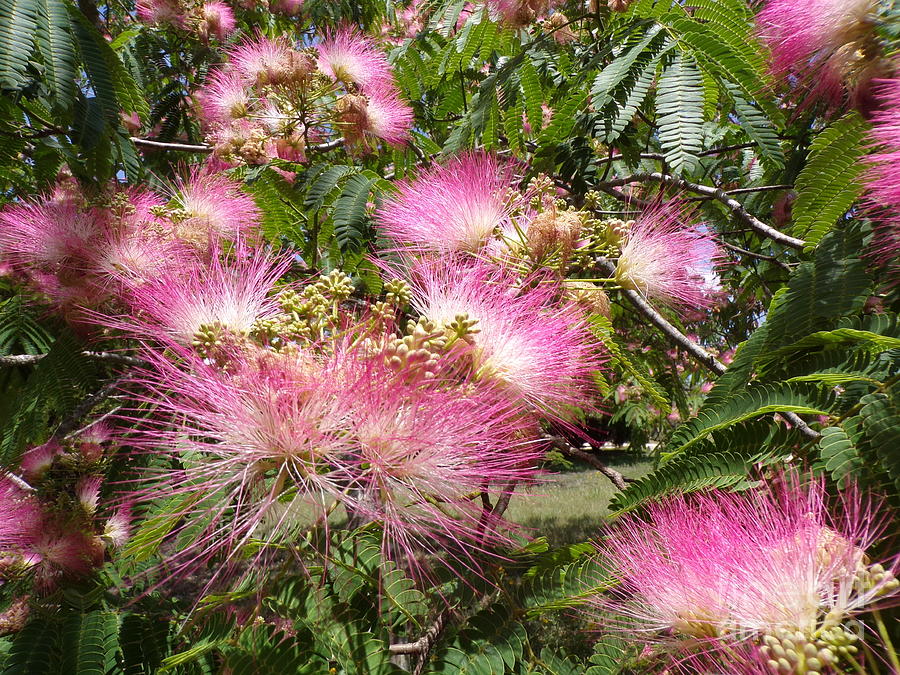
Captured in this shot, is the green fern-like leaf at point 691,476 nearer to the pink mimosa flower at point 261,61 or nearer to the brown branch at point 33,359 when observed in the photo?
the brown branch at point 33,359

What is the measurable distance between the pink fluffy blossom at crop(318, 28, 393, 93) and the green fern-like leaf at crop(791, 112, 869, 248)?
2.56 m

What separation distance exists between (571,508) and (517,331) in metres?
8.92

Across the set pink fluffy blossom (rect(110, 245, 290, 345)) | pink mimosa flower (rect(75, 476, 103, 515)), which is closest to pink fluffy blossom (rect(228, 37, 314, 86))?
pink fluffy blossom (rect(110, 245, 290, 345))

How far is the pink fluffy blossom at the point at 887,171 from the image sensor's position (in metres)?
1.23

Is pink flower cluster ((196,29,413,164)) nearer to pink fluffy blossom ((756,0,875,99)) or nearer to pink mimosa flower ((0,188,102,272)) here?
pink mimosa flower ((0,188,102,272))

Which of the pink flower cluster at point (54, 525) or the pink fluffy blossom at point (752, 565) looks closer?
the pink fluffy blossom at point (752, 565)

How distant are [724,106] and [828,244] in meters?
2.13

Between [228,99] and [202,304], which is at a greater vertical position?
[228,99]

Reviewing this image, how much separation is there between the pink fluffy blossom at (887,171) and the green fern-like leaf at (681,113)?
1.42 feet

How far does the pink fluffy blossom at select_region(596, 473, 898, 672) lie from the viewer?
111cm

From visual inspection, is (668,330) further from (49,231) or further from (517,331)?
(49,231)

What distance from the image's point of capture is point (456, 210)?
200cm

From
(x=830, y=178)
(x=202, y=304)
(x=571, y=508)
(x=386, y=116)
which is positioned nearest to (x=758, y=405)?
(x=830, y=178)

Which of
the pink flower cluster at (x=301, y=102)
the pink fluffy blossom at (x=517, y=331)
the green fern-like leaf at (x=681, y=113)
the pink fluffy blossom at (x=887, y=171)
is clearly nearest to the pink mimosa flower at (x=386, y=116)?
the pink flower cluster at (x=301, y=102)
